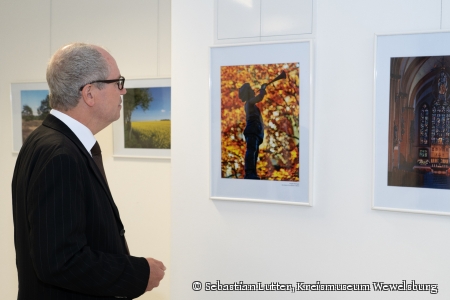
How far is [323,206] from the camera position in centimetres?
288

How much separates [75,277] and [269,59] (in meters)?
1.62

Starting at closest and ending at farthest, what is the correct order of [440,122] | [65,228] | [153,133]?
[65,228] → [440,122] → [153,133]

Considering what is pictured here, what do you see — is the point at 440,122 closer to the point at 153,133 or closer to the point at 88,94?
the point at 88,94

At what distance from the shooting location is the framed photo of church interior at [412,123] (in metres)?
2.54

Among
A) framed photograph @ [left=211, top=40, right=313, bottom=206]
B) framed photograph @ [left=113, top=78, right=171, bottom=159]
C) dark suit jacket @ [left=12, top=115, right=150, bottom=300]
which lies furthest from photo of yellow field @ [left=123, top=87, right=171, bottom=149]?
dark suit jacket @ [left=12, top=115, right=150, bottom=300]

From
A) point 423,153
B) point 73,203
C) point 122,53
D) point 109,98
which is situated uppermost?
point 122,53

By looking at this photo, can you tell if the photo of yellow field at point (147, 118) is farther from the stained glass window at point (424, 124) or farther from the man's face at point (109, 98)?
the stained glass window at point (424, 124)

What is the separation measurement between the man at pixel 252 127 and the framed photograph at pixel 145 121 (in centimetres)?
135

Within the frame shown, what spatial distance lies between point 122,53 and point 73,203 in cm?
266

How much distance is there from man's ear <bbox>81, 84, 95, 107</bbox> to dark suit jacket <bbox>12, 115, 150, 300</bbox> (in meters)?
0.15

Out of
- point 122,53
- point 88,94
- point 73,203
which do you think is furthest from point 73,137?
point 122,53

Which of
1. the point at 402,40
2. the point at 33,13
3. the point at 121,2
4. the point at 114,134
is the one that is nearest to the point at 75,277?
the point at 402,40

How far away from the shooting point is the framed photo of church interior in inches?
99.9
